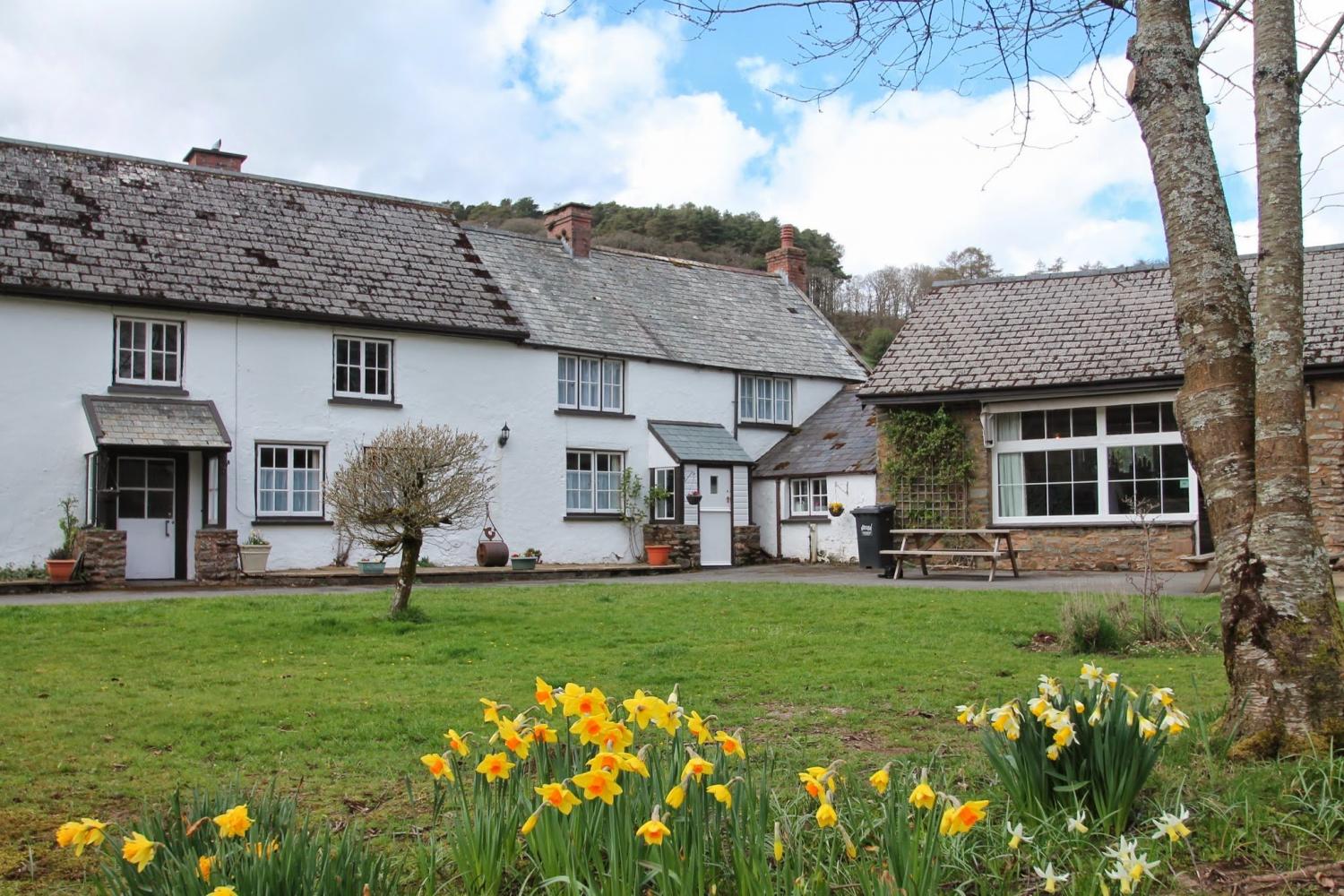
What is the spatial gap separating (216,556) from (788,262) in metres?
21.0

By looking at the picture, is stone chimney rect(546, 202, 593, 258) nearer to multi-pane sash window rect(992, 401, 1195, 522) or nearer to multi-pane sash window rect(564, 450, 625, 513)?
multi-pane sash window rect(564, 450, 625, 513)

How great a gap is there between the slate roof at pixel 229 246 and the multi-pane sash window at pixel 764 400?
23.4 feet

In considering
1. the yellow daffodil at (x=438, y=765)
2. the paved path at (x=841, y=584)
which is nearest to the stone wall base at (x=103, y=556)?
the paved path at (x=841, y=584)

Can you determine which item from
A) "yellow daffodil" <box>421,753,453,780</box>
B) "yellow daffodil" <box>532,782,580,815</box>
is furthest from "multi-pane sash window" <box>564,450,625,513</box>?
"yellow daffodil" <box>532,782,580,815</box>

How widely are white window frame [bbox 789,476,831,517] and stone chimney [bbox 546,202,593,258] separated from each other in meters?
8.22

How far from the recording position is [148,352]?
69.8 feet

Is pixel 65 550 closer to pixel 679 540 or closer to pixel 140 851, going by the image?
pixel 679 540

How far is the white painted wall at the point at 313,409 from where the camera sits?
20.0 metres

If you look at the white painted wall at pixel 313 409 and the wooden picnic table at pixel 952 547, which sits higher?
the white painted wall at pixel 313 409

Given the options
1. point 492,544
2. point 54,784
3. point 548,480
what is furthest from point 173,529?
point 54,784

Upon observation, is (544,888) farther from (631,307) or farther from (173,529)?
(631,307)

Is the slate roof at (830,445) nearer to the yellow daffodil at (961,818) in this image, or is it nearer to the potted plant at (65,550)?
the potted plant at (65,550)

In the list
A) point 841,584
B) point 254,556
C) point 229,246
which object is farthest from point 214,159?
point 841,584

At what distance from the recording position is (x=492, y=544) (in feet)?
79.3
